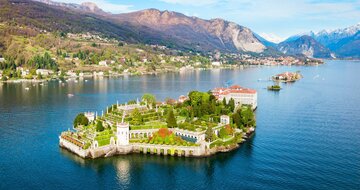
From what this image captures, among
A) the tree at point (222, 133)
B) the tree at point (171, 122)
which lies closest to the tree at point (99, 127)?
the tree at point (171, 122)

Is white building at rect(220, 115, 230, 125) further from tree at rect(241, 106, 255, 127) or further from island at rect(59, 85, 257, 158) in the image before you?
tree at rect(241, 106, 255, 127)

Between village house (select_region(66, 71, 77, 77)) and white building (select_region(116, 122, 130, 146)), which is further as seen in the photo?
village house (select_region(66, 71, 77, 77))

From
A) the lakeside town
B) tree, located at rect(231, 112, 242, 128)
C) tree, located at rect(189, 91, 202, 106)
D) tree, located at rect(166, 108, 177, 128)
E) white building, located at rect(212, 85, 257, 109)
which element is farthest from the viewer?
the lakeside town

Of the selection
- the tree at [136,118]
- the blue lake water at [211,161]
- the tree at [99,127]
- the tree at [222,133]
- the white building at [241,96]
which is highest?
the white building at [241,96]

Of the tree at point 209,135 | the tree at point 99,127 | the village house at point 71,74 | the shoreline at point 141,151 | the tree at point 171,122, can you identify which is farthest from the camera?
the village house at point 71,74

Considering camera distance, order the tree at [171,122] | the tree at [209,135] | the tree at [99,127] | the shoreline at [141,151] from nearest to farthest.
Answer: the shoreline at [141,151]
the tree at [209,135]
the tree at [99,127]
the tree at [171,122]

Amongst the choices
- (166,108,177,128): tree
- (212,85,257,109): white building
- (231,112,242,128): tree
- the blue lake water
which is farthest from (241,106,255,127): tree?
(212,85,257,109): white building

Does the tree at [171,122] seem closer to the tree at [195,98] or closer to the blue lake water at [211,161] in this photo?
the blue lake water at [211,161]

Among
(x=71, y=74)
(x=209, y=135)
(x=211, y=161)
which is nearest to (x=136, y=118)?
(x=209, y=135)

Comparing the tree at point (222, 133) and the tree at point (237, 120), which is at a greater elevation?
the tree at point (237, 120)
